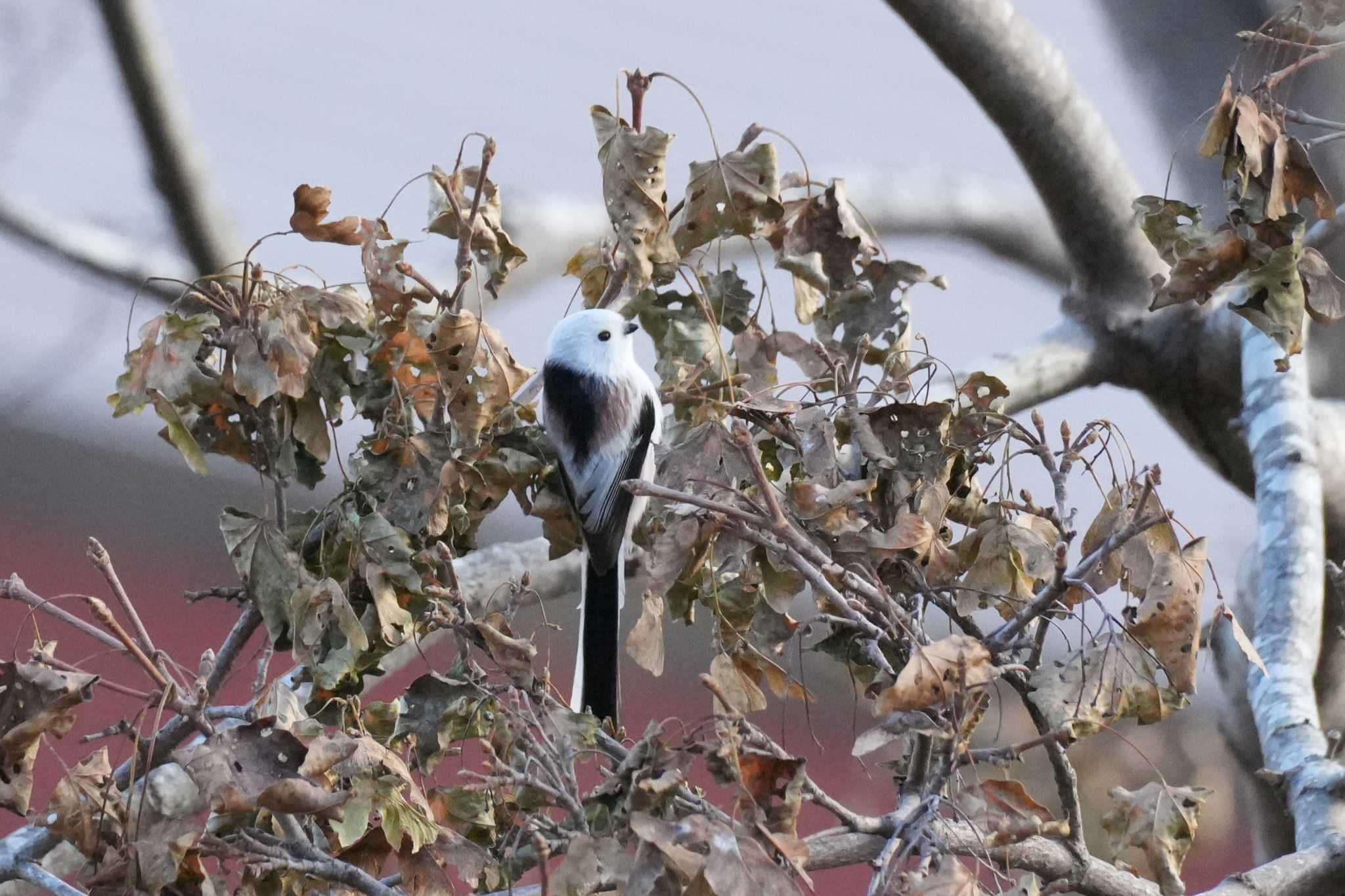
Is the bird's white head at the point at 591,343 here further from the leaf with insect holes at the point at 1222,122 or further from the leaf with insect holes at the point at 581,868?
the leaf with insect holes at the point at 581,868

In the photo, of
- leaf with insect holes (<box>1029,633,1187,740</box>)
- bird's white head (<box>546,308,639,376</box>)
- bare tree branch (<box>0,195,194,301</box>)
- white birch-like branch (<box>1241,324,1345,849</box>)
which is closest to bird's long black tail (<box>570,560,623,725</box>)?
bird's white head (<box>546,308,639,376</box>)

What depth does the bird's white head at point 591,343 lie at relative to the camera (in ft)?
5.74

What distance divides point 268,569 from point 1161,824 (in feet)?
2.73

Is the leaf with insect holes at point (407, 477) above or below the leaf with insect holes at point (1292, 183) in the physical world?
below

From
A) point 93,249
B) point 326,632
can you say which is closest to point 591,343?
point 326,632

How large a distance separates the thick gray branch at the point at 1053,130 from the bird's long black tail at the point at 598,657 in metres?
1.30

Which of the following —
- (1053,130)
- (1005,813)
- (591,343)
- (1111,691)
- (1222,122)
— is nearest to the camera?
(1005,813)

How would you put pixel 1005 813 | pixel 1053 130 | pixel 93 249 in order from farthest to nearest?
pixel 93 249 < pixel 1053 130 < pixel 1005 813

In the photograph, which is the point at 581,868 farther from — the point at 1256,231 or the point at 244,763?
the point at 1256,231

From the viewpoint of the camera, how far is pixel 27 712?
38.5 inches

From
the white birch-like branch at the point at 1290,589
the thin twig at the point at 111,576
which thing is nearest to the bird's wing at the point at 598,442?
the thin twig at the point at 111,576

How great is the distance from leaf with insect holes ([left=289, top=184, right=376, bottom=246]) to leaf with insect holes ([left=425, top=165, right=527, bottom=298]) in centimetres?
7

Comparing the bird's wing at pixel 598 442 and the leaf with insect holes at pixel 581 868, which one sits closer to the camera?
the leaf with insect holes at pixel 581 868

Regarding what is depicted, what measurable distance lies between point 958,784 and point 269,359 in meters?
0.69
